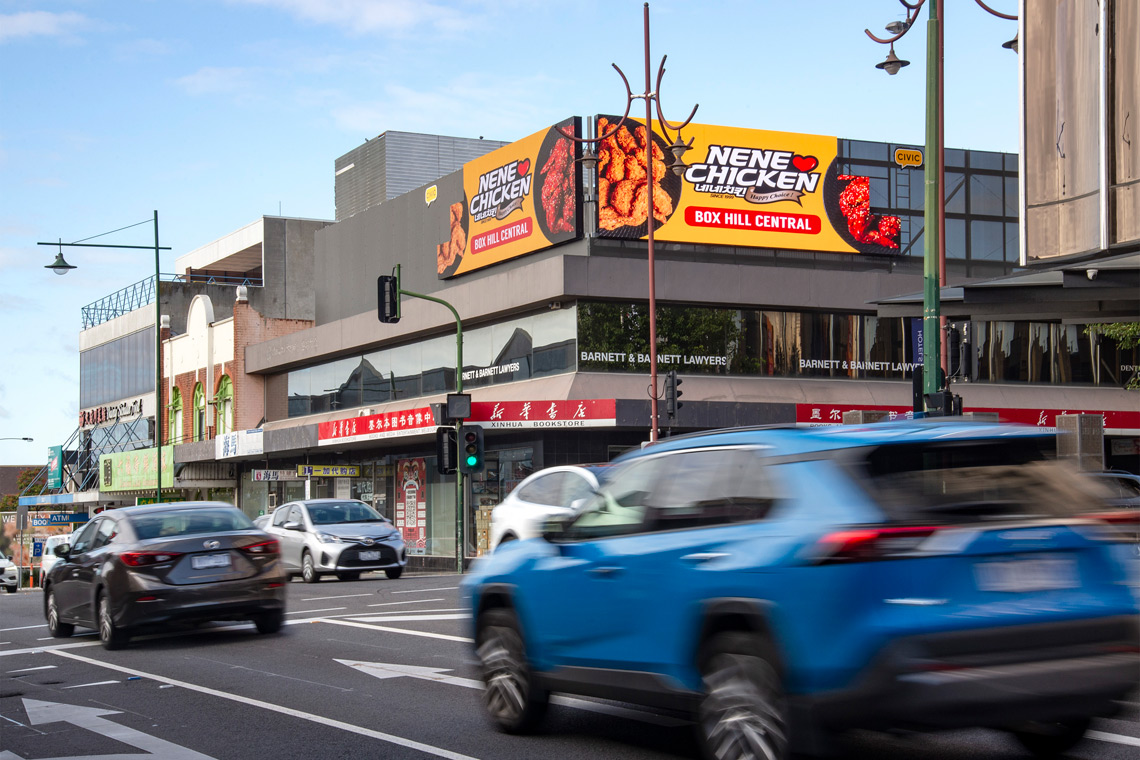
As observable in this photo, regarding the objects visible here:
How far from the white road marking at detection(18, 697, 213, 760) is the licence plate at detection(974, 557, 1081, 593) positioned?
14.8ft

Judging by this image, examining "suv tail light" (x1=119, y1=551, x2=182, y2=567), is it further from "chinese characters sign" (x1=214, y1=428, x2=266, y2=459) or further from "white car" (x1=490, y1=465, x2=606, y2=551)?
"chinese characters sign" (x1=214, y1=428, x2=266, y2=459)

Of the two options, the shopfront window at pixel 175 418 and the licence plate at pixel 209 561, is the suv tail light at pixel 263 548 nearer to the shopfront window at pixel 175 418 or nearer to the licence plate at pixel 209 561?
the licence plate at pixel 209 561

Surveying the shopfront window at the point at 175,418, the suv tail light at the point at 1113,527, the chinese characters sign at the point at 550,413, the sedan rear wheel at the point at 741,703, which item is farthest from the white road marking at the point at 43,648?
the shopfront window at the point at 175,418

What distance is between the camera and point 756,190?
3828 centimetres

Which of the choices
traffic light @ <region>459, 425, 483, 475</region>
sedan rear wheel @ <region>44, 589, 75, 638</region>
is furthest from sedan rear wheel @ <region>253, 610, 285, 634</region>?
traffic light @ <region>459, 425, 483, 475</region>

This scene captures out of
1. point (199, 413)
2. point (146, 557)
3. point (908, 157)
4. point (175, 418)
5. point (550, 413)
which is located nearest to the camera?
point (146, 557)

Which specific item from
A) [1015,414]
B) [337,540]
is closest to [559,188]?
[1015,414]

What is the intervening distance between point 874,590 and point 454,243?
3702 centimetres

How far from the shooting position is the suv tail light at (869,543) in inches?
213

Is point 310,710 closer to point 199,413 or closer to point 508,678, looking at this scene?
point 508,678

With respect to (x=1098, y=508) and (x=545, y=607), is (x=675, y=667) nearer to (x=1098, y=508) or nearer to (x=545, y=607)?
(x=545, y=607)

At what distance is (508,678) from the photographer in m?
7.85

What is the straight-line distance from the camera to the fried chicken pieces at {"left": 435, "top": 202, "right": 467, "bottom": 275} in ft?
136

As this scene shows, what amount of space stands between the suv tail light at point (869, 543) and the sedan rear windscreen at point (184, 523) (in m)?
9.91
